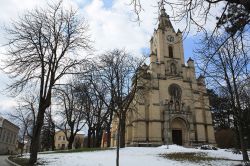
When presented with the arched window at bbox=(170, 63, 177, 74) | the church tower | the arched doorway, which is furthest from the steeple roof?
the arched window at bbox=(170, 63, 177, 74)

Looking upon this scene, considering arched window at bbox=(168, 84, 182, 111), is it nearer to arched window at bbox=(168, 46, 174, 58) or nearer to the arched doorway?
the arched doorway

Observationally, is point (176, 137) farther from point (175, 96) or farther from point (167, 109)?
point (175, 96)

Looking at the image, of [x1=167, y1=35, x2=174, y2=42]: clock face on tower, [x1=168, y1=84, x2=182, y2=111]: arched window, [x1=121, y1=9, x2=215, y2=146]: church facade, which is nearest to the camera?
[x1=121, y1=9, x2=215, y2=146]: church facade

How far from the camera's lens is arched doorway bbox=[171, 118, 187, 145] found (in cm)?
4041

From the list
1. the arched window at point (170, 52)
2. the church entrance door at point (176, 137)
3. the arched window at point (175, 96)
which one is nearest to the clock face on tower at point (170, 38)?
the arched window at point (170, 52)

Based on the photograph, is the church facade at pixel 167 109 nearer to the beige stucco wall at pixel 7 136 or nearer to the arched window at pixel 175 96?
the arched window at pixel 175 96

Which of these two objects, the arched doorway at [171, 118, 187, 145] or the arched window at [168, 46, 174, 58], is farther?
the arched window at [168, 46, 174, 58]

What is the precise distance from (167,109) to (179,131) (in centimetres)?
428

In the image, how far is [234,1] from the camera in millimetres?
5906

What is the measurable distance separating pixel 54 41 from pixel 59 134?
305ft

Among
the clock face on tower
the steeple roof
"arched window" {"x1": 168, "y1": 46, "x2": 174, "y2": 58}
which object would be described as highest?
the clock face on tower

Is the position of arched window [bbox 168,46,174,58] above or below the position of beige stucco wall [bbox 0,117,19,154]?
above

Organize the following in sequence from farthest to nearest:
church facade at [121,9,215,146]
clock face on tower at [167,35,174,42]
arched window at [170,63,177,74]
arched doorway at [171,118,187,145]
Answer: clock face on tower at [167,35,174,42], arched window at [170,63,177,74], arched doorway at [171,118,187,145], church facade at [121,9,215,146]

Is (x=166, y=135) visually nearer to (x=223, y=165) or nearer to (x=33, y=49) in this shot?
(x=223, y=165)
